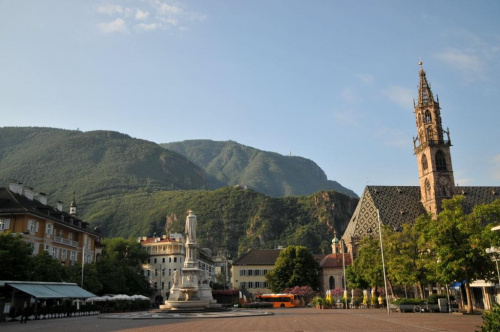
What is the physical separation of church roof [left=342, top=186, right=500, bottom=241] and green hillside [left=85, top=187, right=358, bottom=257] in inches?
2599

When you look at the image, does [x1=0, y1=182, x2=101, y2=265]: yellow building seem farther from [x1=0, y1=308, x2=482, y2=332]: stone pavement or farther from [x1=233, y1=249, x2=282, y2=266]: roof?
[x1=233, y1=249, x2=282, y2=266]: roof

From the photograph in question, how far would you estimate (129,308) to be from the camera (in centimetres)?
5669

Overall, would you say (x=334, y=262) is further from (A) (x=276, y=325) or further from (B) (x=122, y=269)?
(A) (x=276, y=325)

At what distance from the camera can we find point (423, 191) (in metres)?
91.8

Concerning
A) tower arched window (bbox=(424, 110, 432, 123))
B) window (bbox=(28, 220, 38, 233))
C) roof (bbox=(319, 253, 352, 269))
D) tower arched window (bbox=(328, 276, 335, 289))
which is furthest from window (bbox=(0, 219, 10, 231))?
tower arched window (bbox=(424, 110, 432, 123))

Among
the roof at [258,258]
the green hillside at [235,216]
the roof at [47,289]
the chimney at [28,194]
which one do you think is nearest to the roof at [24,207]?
the chimney at [28,194]

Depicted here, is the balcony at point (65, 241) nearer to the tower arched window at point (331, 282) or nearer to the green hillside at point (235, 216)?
the tower arched window at point (331, 282)

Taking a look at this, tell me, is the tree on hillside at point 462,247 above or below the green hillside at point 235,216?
below

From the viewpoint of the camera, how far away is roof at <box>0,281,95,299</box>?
34.0 meters

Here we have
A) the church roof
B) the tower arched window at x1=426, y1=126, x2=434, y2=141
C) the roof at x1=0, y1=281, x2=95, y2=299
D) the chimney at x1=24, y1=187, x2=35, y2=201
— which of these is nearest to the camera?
the roof at x1=0, y1=281, x2=95, y2=299

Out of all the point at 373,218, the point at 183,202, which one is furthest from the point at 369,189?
the point at 183,202

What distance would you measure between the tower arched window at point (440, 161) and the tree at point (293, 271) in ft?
106

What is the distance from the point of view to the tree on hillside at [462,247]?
3569 centimetres

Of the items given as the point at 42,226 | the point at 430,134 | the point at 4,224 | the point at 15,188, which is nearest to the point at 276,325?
the point at 42,226
